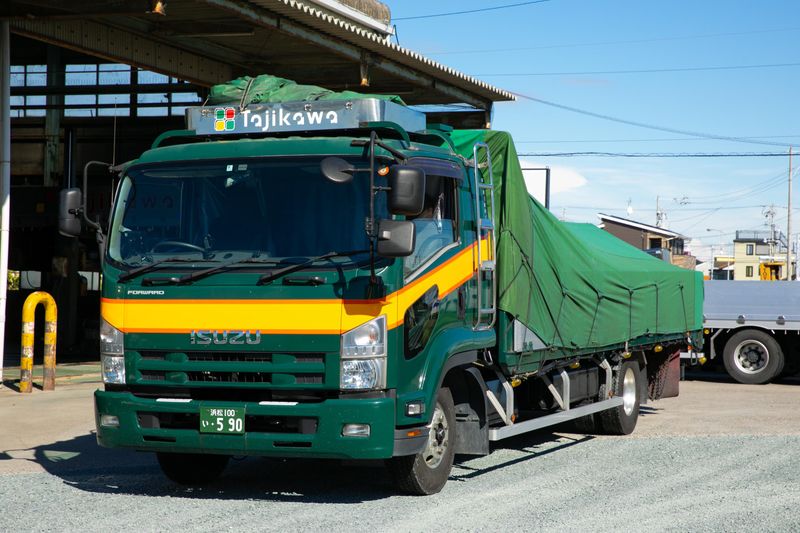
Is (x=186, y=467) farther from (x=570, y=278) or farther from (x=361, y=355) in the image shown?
(x=570, y=278)

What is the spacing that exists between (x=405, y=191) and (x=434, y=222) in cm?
102

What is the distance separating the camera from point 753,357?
21.0 meters

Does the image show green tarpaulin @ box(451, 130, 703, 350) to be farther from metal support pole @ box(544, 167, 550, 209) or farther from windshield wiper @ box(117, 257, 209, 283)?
windshield wiper @ box(117, 257, 209, 283)

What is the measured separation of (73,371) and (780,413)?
11.4m

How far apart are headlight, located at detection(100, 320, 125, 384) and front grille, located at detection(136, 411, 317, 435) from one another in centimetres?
35

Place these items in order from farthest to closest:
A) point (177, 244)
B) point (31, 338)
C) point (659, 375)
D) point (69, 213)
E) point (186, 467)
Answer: point (31, 338)
point (659, 375)
point (186, 467)
point (69, 213)
point (177, 244)

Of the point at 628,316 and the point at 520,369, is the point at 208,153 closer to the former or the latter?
the point at 520,369

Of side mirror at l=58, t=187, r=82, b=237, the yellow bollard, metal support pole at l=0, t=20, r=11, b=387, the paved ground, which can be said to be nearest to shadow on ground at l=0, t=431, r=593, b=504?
the paved ground

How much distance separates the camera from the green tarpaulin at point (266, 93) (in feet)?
29.2

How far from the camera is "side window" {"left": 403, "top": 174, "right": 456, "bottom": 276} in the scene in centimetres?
811

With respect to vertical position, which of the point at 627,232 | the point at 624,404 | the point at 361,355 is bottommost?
the point at 624,404

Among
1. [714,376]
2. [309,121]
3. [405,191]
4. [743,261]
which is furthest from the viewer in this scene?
[743,261]

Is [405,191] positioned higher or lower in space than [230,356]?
higher

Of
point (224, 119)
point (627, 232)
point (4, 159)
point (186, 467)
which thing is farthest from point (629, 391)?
point (627, 232)
